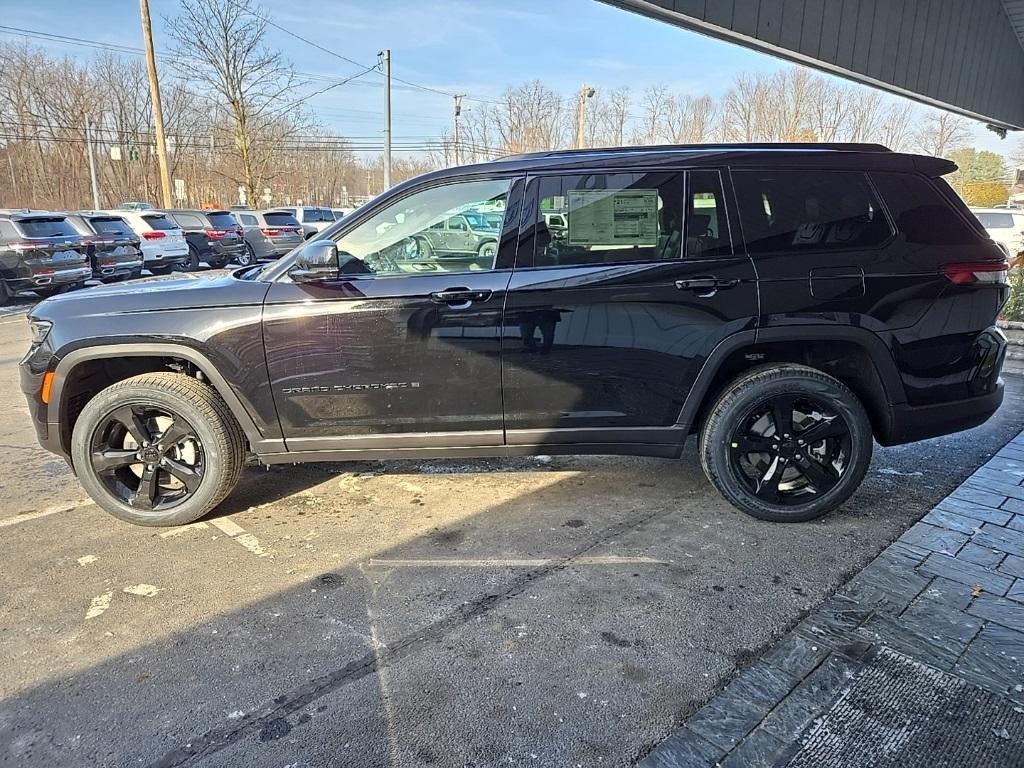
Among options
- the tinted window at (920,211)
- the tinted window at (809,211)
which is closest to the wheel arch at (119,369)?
the tinted window at (809,211)

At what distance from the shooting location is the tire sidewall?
346cm

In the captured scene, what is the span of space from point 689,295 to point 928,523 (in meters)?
1.75

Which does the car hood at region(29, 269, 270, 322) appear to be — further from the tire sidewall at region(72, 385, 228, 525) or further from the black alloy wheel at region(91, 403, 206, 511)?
the black alloy wheel at region(91, 403, 206, 511)

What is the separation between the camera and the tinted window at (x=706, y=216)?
340 centimetres

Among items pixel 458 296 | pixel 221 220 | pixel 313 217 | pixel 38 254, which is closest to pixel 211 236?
pixel 221 220

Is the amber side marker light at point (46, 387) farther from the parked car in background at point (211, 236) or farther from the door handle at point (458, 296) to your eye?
the parked car in background at point (211, 236)

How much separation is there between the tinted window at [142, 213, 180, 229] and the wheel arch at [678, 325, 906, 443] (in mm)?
16967

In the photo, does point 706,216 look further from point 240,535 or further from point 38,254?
point 38,254

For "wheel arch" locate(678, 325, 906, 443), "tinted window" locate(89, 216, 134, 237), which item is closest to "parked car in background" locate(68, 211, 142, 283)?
"tinted window" locate(89, 216, 134, 237)

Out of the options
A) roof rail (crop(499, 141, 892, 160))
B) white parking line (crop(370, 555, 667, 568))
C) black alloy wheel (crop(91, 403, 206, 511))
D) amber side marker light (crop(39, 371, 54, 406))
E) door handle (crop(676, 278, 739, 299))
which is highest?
roof rail (crop(499, 141, 892, 160))

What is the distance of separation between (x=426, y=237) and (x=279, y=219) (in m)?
18.9

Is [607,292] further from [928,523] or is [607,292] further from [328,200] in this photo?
[328,200]

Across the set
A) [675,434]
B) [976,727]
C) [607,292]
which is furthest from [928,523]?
[607,292]

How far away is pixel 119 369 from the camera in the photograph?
374cm
